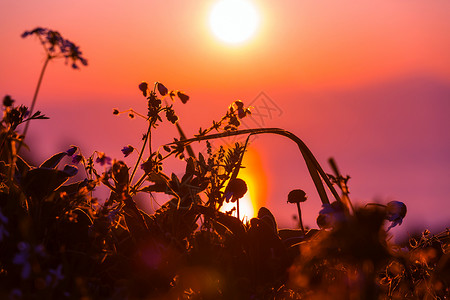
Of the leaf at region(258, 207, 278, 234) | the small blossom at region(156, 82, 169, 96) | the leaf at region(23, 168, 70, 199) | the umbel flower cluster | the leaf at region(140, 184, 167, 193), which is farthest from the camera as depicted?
the small blossom at region(156, 82, 169, 96)

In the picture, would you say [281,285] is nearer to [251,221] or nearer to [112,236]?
[251,221]

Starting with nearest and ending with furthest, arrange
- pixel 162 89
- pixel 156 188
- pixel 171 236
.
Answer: pixel 171 236, pixel 156 188, pixel 162 89

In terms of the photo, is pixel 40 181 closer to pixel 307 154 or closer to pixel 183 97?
pixel 183 97

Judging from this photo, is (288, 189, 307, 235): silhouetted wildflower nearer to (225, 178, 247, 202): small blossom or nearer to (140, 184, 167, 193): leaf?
(225, 178, 247, 202): small blossom

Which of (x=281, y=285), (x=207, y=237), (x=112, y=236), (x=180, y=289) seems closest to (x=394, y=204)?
(x=281, y=285)

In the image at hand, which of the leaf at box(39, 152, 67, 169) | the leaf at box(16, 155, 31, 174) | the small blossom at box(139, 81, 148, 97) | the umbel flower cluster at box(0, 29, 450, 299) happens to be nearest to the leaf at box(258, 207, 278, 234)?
the umbel flower cluster at box(0, 29, 450, 299)

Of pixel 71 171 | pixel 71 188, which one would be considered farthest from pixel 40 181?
pixel 71 188

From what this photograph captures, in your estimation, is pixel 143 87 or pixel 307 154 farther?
pixel 143 87

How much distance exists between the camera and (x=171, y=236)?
2.21 m

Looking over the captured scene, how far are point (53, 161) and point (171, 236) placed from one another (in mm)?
723

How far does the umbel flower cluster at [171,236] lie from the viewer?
78.3 inches

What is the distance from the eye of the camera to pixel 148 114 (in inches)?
107

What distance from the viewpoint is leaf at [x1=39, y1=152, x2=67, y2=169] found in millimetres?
2598

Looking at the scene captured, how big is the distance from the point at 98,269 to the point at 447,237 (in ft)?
4.80
